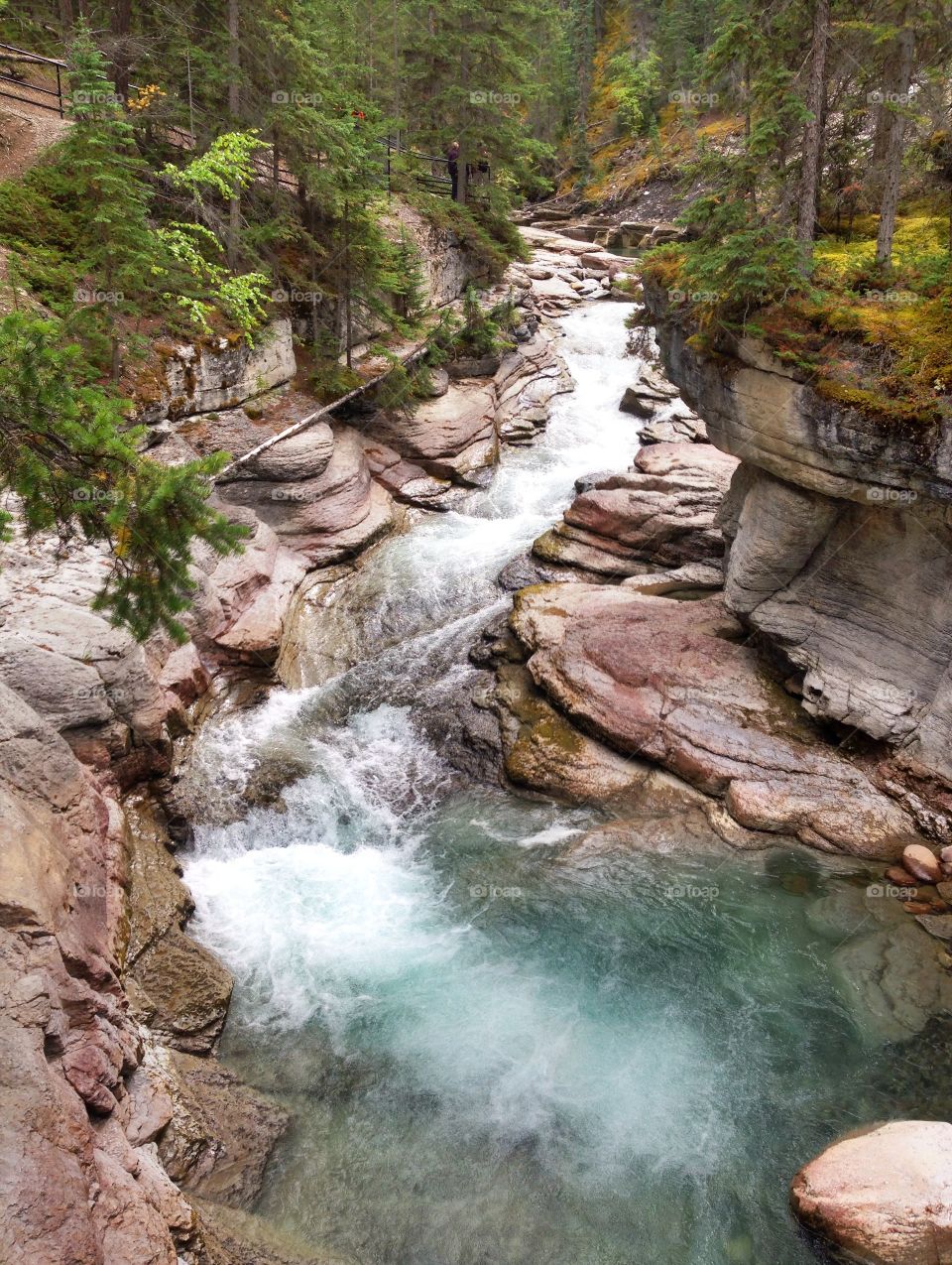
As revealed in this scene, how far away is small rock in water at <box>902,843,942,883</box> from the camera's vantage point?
1106cm

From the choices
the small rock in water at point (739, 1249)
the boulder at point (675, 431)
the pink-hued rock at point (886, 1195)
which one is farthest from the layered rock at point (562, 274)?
the small rock in water at point (739, 1249)

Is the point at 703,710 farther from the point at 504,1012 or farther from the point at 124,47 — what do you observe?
the point at 124,47

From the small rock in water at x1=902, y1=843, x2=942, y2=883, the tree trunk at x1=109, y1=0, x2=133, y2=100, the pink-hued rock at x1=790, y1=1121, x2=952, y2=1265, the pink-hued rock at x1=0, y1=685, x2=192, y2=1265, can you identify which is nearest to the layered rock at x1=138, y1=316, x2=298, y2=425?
the tree trunk at x1=109, y1=0, x2=133, y2=100

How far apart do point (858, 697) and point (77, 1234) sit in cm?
1252

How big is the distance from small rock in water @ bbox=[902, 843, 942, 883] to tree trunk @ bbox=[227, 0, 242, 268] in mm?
18409

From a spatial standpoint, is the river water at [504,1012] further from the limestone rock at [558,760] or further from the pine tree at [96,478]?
the pine tree at [96,478]

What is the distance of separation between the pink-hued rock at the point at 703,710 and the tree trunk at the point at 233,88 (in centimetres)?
1138

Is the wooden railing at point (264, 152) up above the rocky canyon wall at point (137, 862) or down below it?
above

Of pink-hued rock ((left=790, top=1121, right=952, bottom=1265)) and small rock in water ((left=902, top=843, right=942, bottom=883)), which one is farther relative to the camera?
small rock in water ((left=902, top=843, right=942, bottom=883))

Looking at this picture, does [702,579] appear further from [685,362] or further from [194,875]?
[194,875]

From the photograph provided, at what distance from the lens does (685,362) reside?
14.8 metres

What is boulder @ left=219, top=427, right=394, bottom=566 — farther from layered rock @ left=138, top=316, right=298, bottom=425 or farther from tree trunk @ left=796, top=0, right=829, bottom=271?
tree trunk @ left=796, top=0, right=829, bottom=271

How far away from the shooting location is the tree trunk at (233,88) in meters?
16.8

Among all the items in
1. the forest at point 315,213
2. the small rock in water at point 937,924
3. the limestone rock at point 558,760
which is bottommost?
the small rock in water at point 937,924
